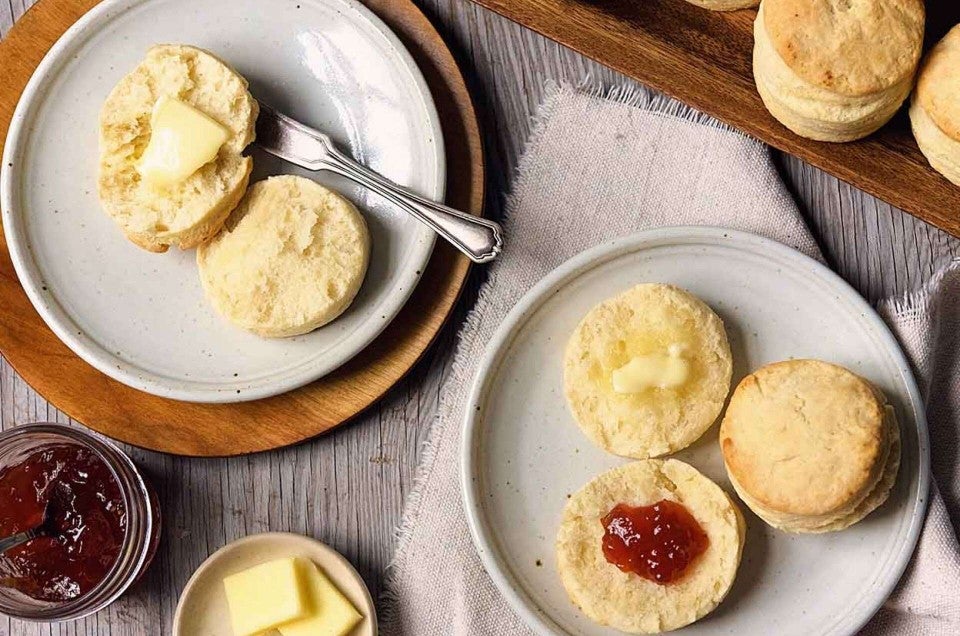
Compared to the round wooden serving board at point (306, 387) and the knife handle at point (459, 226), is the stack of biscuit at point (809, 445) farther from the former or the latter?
the round wooden serving board at point (306, 387)

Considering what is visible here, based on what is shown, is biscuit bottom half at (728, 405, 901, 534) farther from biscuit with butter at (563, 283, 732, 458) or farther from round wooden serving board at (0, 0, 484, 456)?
round wooden serving board at (0, 0, 484, 456)

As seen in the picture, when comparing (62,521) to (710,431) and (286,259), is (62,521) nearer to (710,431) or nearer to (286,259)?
(286,259)

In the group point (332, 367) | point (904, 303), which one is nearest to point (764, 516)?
point (904, 303)

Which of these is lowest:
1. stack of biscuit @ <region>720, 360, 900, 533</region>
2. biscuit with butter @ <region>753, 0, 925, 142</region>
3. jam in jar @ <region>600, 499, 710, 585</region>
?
jam in jar @ <region>600, 499, 710, 585</region>

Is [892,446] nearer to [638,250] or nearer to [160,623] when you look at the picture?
[638,250]

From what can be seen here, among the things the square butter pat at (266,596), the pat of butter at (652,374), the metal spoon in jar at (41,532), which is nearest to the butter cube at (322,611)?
the square butter pat at (266,596)

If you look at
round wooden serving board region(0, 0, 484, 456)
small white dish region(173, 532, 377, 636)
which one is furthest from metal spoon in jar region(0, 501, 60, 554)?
small white dish region(173, 532, 377, 636)
